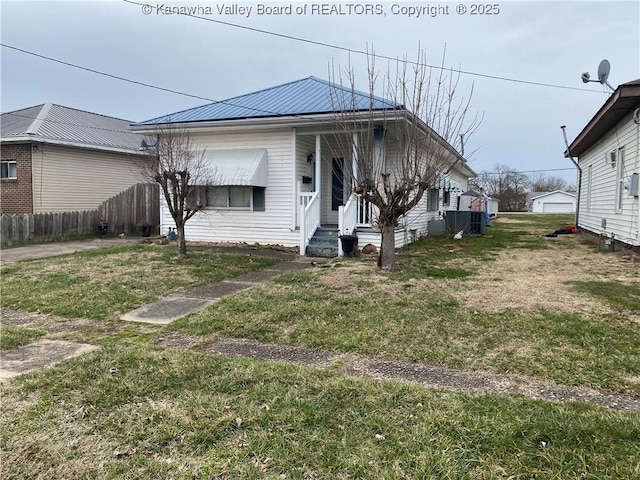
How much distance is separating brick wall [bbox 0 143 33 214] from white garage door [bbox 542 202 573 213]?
6040 centimetres

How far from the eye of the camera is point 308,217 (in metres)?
11.3

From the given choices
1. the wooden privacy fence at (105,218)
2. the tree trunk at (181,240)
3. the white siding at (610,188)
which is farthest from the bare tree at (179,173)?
the white siding at (610,188)

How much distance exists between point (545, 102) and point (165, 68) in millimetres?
14693

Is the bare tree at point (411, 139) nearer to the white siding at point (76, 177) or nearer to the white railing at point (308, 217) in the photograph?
the white railing at point (308, 217)

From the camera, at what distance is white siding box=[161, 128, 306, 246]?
12281mm

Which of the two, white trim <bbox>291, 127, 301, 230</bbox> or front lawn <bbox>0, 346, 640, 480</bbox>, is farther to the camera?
white trim <bbox>291, 127, 301, 230</bbox>

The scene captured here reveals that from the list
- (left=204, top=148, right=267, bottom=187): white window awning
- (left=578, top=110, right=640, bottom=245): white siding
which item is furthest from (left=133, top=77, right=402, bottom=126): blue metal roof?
(left=578, top=110, right=640, bottom=245): white siding

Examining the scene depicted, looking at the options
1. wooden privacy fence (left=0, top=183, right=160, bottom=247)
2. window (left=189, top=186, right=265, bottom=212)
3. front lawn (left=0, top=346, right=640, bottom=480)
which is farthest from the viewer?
wooden privacy fence (left=0, top=183, right=160, bottom=247)

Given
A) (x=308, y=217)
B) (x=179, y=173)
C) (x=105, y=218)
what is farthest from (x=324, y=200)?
(x=105, y=218)

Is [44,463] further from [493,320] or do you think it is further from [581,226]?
[581,226]

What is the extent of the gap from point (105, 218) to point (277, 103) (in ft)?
A: 28.5

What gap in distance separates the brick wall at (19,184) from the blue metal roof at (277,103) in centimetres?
589

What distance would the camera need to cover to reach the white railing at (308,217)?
1113 cm

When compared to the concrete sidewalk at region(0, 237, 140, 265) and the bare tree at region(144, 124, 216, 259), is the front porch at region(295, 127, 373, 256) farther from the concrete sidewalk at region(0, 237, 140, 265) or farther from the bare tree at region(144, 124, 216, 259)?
the concrete sidewalk at region(0, 237, 140, 265)
